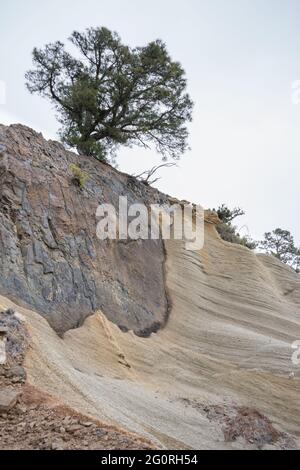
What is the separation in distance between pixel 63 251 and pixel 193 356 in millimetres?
4033

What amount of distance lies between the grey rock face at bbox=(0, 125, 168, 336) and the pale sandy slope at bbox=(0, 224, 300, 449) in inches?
22.0

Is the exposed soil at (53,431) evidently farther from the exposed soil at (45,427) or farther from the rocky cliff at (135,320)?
the rocky cliff at (135,320)

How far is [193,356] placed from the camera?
11.9 m

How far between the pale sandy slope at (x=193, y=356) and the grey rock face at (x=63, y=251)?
56 cm

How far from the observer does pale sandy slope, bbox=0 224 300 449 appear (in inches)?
307

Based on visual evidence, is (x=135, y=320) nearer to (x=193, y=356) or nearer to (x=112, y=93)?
(x=193, y=356)

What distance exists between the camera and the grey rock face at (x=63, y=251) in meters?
Result: 10.6

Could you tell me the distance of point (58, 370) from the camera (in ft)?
25.2

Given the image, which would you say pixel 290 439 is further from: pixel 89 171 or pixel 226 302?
pixel 89 171

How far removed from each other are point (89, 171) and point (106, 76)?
4.26 metres

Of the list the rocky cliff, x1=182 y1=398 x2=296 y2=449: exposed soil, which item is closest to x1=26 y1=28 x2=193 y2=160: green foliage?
the rocky cliff

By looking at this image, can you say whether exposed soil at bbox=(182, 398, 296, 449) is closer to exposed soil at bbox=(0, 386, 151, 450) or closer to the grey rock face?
the grey rock face
